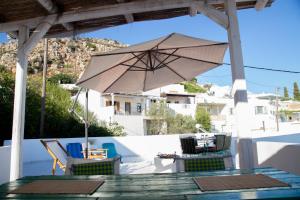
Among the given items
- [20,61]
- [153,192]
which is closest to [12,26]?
[20,61]

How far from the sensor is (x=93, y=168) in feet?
8.64

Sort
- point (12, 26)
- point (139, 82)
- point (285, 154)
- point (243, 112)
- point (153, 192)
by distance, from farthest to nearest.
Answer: point (139, 82) < point (12, 26) < point (285, 154) < point (243, 112) < point (153, 192)

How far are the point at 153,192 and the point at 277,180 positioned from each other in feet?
2.56

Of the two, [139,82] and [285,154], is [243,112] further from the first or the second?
[139,82]

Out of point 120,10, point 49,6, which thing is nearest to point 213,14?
point 120,10

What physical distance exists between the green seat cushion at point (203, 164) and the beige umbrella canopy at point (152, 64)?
1.68 metres

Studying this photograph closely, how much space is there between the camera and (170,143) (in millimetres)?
10711

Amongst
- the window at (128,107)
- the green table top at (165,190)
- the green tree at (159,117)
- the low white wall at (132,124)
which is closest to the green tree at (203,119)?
the green tree at (159,117)

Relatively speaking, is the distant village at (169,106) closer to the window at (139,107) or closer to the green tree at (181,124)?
the window at (139,107)

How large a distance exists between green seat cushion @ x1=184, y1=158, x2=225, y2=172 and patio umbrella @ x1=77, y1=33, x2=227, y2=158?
1677 millimetres

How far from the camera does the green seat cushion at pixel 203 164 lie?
104 inches

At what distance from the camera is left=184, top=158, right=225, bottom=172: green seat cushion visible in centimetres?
265

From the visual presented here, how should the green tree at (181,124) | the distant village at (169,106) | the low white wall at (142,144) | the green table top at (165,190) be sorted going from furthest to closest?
the green tree at (181,124) < the distant village at (169,106) < the low white wall at (142,144) < the green table top at (165,190)

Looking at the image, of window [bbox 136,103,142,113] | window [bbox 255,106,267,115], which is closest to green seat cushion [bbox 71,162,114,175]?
window [bbox 136,103,142,113]
